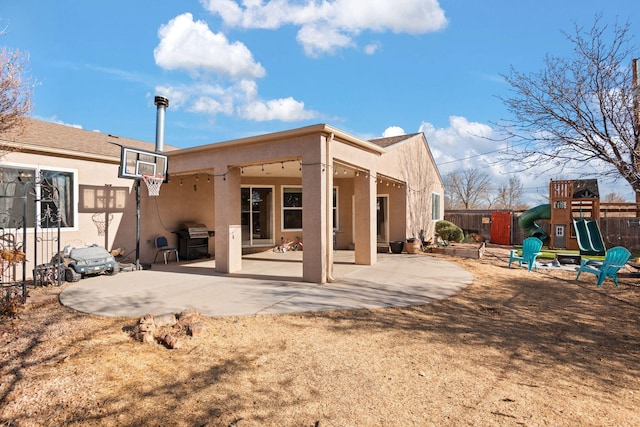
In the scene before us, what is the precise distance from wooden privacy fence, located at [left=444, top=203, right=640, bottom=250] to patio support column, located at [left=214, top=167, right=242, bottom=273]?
48.9ft

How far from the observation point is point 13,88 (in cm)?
619

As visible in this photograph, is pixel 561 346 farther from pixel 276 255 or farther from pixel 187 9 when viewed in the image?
pixel 187 9

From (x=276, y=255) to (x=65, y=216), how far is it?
615 centimetres

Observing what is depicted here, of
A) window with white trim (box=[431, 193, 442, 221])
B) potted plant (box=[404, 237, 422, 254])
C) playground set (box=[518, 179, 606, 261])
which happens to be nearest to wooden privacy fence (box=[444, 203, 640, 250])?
playground set (box=[518, 179, 606, 261])

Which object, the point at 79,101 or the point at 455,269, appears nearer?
the point at 455,269

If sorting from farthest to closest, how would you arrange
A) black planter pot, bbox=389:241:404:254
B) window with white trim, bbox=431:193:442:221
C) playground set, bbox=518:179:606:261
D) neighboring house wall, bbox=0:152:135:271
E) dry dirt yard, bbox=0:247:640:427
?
1. window with white trim, bbox=431:193:442:221
2. playground set, bbox=518:179:606:261
3. black planter pot, bbox=389:241:404:254
4. neighboring house wall, bbox=0:152:135:271
5. dry dirt yard, bbox=0:247:640:427

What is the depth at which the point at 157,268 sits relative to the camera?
369 inches

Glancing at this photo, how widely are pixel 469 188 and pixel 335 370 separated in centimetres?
4121

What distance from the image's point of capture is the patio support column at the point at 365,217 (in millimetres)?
9188

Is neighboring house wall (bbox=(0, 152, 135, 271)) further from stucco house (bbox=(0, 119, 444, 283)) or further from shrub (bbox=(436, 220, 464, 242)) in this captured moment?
shrub (bbox=(436, 220, 464, 242))

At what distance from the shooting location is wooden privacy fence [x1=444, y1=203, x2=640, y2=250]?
15.0m

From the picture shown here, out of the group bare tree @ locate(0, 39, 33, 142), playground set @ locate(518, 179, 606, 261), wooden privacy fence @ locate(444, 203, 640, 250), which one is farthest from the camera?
wooden privacy fence @ locate(444, 203, 640, 250)

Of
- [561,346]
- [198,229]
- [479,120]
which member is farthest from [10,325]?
[479,120]

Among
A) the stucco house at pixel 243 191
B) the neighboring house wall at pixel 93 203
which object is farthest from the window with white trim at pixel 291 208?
the neighboring house wall at pixel 93 203
